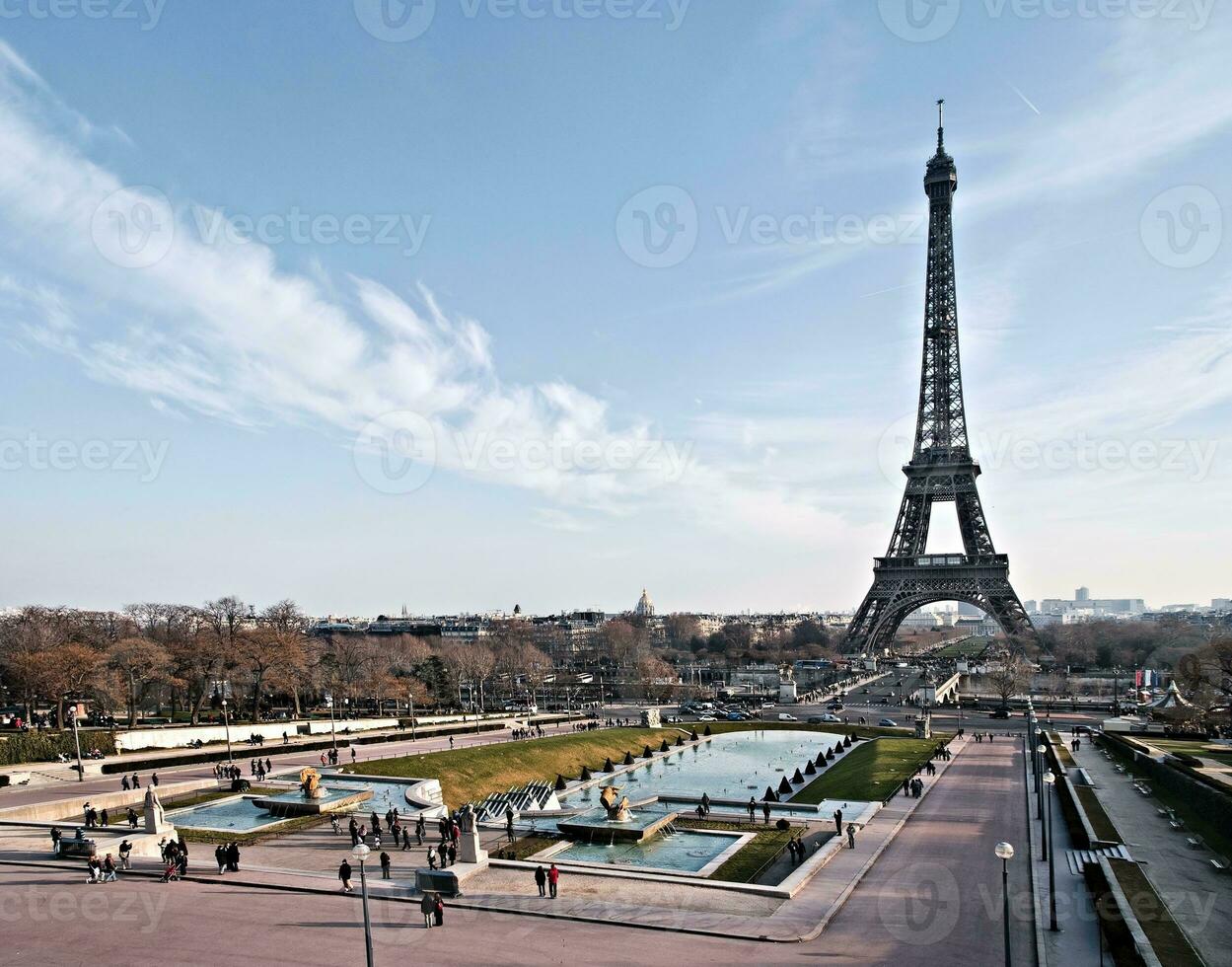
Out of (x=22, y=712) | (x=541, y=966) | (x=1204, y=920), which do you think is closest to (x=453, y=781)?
(x=541, y=966)

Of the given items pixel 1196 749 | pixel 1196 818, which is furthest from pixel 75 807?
pixel 1196 749

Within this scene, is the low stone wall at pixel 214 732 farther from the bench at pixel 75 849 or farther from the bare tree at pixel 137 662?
the bench at pixel 75 849

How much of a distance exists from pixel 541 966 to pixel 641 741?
4656 centimetres

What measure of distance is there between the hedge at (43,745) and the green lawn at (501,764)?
16.6 m

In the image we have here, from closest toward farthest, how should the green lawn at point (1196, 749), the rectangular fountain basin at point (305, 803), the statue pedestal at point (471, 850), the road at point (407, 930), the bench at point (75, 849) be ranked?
the road at point (407, 930) < the statue pedestal at point (471, 850) < the bench at point (75, 849) < the rectangular fountain basin at point (305, 803) < the green lawn at point (1196, 749)

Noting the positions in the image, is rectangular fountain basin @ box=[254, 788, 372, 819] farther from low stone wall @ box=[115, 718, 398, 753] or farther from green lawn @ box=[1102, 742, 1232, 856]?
green lawn @ box=[1102, 742, 1232, 856]

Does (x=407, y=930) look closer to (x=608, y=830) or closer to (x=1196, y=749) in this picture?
(x=608, y=830)

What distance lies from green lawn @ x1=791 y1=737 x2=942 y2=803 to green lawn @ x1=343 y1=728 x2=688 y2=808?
14.4 meters

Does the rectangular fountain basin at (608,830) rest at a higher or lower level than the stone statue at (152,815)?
lower

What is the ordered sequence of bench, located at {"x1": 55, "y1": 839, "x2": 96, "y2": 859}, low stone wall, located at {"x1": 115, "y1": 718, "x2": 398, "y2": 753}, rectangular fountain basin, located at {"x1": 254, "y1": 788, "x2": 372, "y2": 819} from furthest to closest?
low stone wall, located at {"x1": 115, "y1": 718, "x2": 398, "y2": 753} < rectangular fountain basin, located at {"x1": 254, "y1": 788, "x2": 372, "y2": 819} < bench, located at {"x1": 55, "y1": 839, "x2": 96, "y2": 859}

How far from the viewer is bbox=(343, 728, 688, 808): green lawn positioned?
4803 centimetres

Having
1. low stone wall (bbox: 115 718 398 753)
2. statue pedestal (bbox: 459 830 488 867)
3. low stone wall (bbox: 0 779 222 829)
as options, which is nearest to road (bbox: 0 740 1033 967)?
statue pedestal (bbox: 459 830 488 867)

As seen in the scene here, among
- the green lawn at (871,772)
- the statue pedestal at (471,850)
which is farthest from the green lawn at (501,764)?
the statue pedestal at (471,850)

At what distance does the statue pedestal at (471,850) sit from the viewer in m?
29.3
